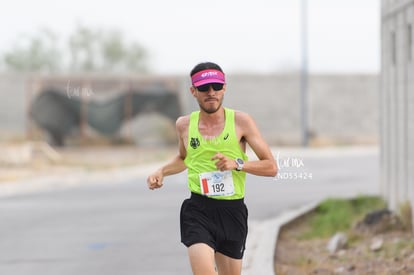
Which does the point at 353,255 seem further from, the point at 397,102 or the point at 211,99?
the point at 211,99

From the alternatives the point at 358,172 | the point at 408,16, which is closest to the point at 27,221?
the point at 408,16

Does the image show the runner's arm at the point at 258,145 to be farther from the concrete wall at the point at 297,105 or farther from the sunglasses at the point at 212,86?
the concrete wall at the point at 297,105

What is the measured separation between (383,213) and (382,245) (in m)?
1.55

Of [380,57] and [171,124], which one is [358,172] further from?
[171,124]

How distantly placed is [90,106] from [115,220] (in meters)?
20.7

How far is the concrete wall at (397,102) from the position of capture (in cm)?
1062

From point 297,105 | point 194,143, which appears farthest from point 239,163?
point 297,105

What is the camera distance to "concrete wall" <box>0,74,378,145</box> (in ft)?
127

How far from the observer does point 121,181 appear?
21.2 m

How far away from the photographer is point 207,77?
4.88 metres

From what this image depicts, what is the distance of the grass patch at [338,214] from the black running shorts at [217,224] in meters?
6.29

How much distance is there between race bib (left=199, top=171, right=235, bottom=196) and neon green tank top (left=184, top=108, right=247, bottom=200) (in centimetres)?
3

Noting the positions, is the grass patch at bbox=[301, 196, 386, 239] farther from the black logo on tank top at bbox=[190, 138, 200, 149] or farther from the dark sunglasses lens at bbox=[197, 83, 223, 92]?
the dark sunglasses lens at bbox=[197, 83, 223, 92]

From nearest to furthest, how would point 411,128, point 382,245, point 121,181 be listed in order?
1. point 382,245
2. point 411,128
3. point 121,181
